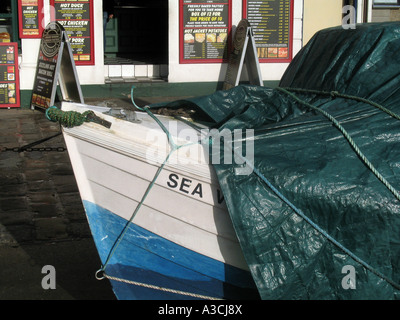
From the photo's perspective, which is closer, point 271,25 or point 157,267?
point 157,267

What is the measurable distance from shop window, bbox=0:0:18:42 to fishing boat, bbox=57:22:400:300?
763 centimetres

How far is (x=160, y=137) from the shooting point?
14.9 ft

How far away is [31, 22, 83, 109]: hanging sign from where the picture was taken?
1134cm

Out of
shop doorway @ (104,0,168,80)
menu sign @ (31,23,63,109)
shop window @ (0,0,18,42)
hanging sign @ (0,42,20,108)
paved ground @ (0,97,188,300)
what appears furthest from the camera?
shop doorway @ (104,0,168,80)

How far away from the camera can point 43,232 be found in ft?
21.4

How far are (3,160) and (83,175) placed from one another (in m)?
4.28

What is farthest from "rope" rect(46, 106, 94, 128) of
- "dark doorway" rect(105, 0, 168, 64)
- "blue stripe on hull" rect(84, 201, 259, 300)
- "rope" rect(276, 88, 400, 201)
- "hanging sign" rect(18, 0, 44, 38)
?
"dark doorway" rect(105, 0, 168, 64)

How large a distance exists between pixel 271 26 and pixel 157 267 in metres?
9.23

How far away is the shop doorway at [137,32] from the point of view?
14915 millimetres

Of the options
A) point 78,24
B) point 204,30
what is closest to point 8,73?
point 78,24

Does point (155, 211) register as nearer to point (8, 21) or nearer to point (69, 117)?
point (69, 117)

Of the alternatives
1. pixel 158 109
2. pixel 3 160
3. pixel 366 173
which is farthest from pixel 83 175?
pixel 3 160

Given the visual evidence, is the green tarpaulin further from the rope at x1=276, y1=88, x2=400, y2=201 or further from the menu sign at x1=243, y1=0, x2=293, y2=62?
the menu sign at x1=243, y1=0, x2=293, y2=62
